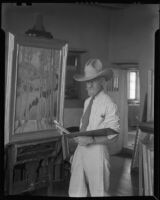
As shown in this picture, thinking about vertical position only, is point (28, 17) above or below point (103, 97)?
above

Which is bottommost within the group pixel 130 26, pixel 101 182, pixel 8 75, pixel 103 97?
pixel 101 182

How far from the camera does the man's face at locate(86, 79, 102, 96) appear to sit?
2051mm

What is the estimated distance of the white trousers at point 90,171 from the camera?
6.73ft

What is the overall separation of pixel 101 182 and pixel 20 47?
1.03 meters

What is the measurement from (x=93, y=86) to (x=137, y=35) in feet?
1.49

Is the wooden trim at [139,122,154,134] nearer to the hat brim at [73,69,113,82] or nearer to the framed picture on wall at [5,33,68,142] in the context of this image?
the hat brim at [73,69,113,82]

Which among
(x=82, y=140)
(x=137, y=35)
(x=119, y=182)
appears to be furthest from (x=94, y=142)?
(x=137, y=35)

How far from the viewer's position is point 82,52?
80.5 inches

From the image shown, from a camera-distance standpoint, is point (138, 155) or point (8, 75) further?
point (138, 155)

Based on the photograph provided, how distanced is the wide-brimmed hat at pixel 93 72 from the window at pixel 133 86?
14 cm

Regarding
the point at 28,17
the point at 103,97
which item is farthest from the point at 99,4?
the point at 103,97

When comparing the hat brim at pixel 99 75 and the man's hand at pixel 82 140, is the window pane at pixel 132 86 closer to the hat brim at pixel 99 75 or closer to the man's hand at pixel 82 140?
the hat brim at pixel 99 75

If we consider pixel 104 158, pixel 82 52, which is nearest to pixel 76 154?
Answer: pixel 104 158

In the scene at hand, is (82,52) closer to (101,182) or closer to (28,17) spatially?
(28,17)
